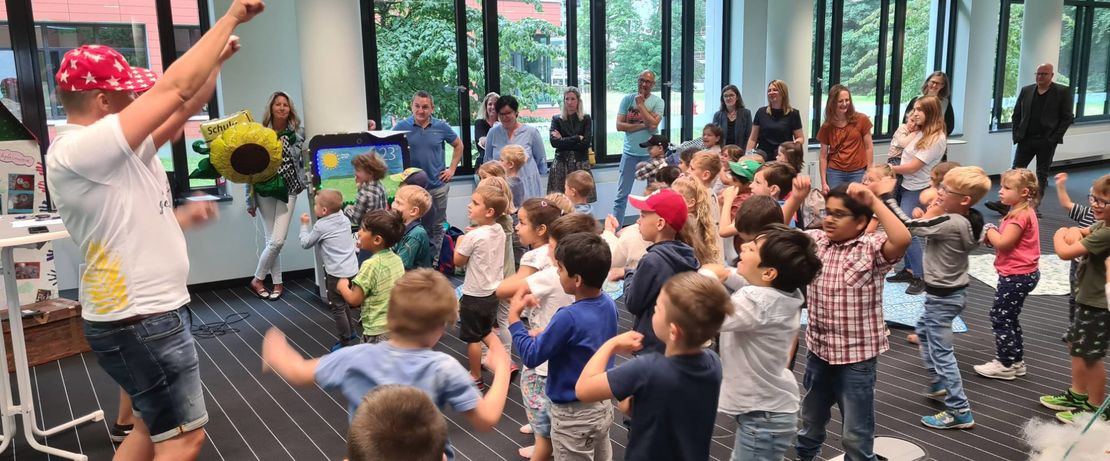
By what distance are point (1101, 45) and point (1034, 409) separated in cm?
1222

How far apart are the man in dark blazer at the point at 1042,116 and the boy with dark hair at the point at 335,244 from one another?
7.43 meters

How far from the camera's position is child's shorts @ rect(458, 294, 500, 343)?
3986mm

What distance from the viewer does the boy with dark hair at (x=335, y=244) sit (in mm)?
4668

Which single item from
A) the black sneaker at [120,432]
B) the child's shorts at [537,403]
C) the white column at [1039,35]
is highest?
the white column at [1039,35]

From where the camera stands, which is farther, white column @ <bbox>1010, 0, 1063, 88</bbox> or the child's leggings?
white column @ <bbox>1010, 0, 1063, 88</bbox>

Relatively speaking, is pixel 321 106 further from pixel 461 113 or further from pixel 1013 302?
pixel 1013 302

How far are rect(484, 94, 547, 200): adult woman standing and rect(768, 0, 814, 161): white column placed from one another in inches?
138

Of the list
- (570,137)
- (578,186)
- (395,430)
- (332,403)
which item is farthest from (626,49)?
(395,430)

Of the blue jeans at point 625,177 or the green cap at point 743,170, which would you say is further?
the blue jeans at point 625,177

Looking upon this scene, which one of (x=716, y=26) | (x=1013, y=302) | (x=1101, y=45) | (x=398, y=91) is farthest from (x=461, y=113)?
(x=1101, y=45)

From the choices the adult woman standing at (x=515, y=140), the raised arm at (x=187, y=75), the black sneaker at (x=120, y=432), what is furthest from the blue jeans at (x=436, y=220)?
the raised arm at (x=187, y=75)

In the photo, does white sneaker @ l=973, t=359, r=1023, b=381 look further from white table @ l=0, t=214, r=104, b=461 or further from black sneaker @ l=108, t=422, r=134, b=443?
white table @ l=0, t=214, r=104, b=461

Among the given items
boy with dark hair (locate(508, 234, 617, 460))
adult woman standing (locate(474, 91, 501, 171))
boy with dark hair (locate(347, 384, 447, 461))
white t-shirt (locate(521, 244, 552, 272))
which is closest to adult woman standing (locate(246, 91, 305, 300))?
adult woman standing (locate(474, 91, 501, 171))

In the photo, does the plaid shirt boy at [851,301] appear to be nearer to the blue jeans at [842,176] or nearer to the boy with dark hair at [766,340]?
the boy with dark hair at [766,340]
